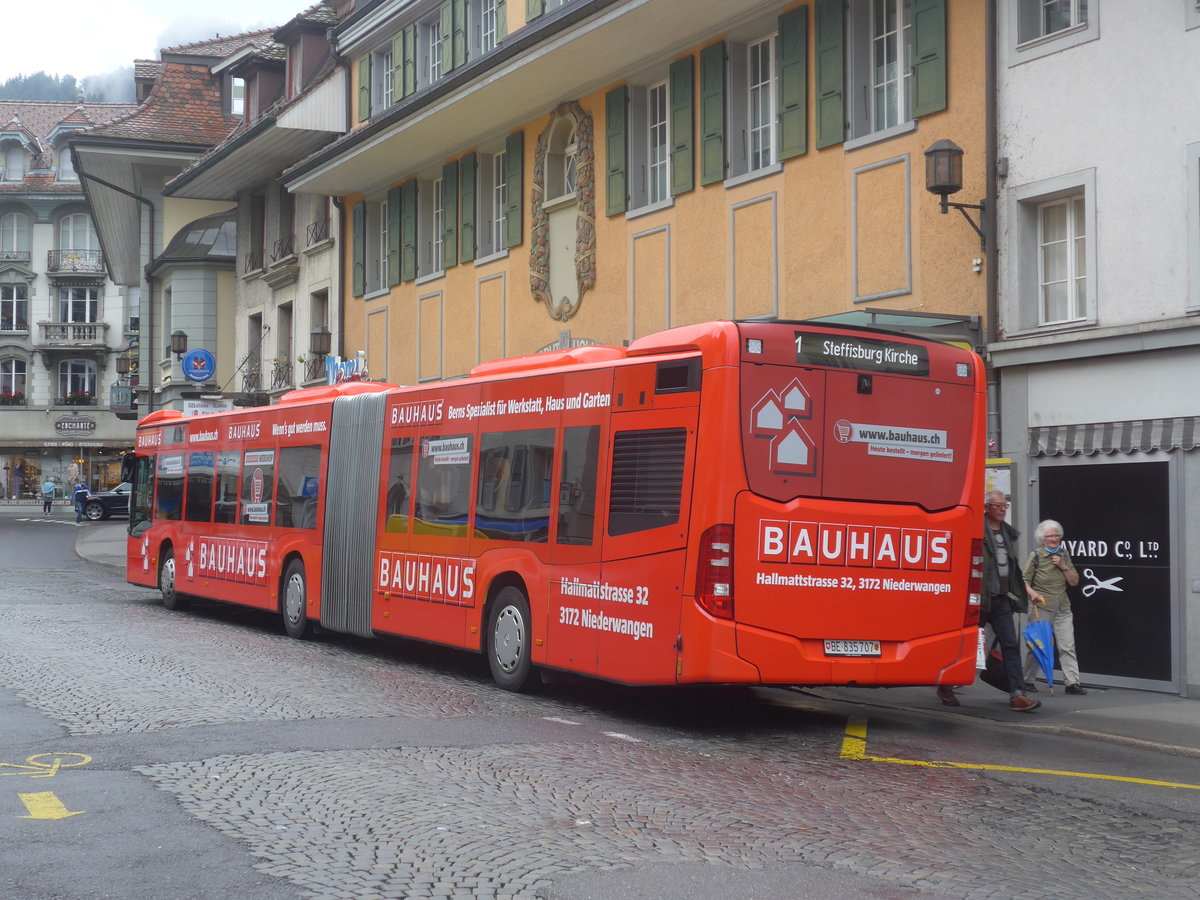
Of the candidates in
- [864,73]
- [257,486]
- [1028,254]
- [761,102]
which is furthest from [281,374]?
[1028,254]

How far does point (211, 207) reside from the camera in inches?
1769

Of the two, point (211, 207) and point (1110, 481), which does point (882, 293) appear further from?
point (211, 207)

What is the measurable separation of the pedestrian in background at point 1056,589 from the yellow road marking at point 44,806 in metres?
8.77

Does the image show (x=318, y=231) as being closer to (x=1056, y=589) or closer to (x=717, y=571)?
(x=1056, y=589)

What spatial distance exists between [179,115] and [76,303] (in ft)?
150

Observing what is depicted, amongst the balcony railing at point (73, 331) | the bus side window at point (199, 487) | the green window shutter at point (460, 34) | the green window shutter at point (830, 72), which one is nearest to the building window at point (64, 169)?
the balcony railing at point (73, 331)

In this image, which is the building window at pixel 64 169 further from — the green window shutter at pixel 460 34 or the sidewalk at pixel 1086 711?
the sidewalk at pixel 1086 711

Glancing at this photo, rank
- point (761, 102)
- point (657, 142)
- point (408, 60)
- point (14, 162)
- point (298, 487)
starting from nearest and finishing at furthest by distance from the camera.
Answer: point (298, 487) < point (761, 102) < point (657, 142) < point (408, 60) < point (14, 162)

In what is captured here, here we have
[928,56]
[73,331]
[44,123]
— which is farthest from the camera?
[44,123]

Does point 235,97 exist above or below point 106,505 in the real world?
above

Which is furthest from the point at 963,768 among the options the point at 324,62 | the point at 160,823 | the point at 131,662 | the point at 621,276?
the point at 324,62

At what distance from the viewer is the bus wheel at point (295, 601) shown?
57.3 feet

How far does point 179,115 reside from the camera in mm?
43094

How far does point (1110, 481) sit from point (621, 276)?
9.11m
